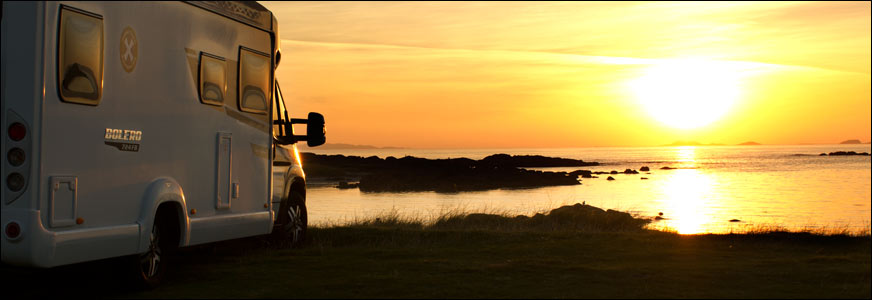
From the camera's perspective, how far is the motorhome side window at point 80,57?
7.56m

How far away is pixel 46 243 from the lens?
7.45 m

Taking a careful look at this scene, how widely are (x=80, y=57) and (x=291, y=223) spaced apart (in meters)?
5.74

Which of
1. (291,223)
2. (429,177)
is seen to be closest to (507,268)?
(291,223)

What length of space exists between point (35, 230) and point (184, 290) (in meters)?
2.15

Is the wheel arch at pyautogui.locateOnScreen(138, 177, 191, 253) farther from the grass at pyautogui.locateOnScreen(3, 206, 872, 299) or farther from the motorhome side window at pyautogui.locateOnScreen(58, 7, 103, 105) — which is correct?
the motorhome side window at pyautogui.locateOnScreen(58, 7, 103, 105)

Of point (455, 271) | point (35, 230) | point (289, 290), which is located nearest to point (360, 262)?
point (455, 271)

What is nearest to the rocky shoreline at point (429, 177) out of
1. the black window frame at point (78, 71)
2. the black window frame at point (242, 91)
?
the black window frame at point (242, 91)

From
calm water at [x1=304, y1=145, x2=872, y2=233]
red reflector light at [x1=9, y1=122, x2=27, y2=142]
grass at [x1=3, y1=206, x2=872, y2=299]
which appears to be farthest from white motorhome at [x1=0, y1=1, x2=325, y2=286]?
calm water at [x1=304, y1=145, x2=872, y2=233]

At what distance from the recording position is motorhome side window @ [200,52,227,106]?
9766 mm

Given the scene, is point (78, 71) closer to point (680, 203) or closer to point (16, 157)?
point (16, 157)

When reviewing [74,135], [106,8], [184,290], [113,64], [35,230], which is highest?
[106,8]

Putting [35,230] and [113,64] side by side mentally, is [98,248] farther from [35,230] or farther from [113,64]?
[113,64]

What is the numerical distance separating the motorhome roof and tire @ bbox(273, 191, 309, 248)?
2.72 meters

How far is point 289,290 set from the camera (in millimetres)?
9172
